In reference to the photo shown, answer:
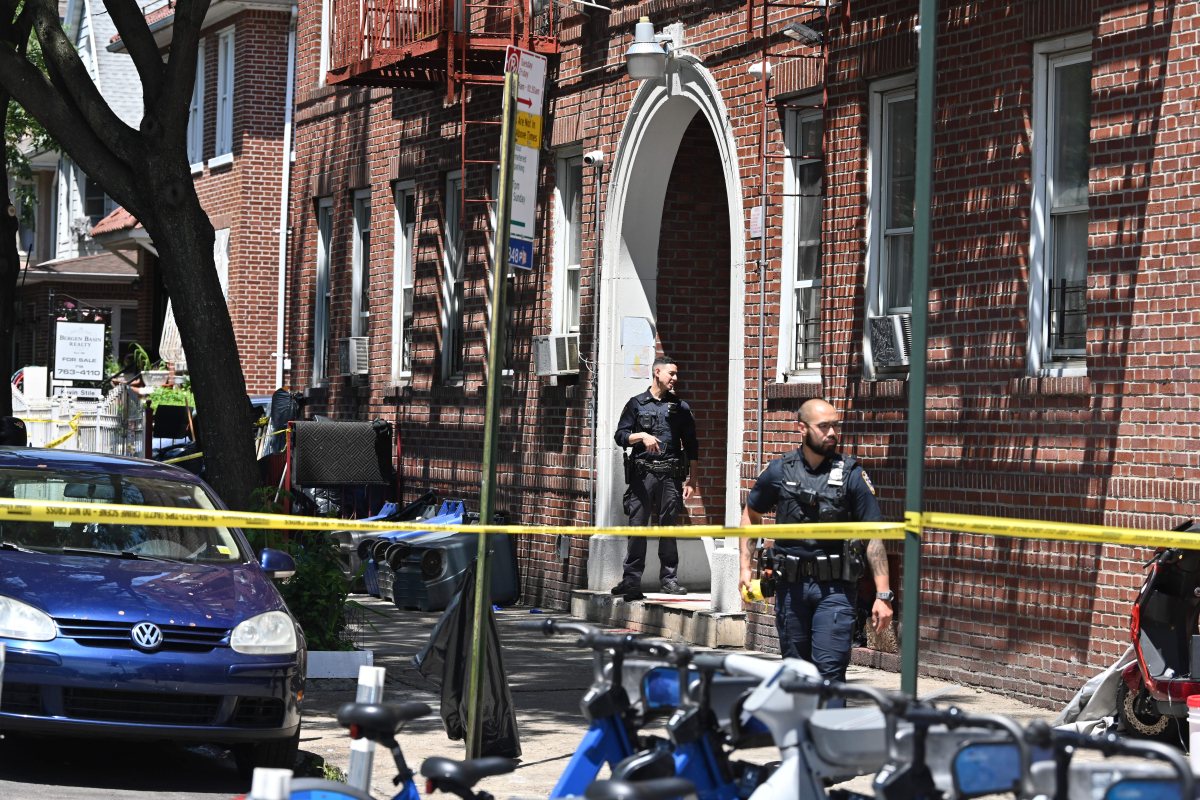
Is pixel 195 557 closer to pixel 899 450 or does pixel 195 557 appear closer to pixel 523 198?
pixel 523 198

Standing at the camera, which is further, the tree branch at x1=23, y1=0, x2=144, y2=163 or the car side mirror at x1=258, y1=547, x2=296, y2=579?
the tree branch at x1=23, y1=0, x2=144, y2=163

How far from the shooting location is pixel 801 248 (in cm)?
1406

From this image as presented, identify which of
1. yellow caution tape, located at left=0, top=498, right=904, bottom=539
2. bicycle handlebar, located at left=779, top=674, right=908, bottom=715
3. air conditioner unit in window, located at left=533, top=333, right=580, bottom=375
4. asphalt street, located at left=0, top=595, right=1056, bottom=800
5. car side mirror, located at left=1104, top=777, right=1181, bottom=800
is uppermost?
air conditioner unit in window, located at left=533, top=333, right=580, bottom=375

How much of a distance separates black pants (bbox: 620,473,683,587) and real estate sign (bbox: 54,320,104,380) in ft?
47.8

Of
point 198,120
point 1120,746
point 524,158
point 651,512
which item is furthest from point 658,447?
point 198,120

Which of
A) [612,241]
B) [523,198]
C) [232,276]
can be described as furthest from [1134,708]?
[232,276]

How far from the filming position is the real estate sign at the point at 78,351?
2781 centimetres

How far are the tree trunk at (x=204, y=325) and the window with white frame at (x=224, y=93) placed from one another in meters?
16.5

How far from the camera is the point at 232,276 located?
94.2 feet

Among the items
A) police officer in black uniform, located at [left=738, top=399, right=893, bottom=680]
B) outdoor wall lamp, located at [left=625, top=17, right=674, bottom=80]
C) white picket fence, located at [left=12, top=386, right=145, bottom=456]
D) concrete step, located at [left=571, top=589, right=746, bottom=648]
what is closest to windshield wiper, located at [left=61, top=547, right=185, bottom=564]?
police officer in black uniform, located at [left=738, top=399, right=893, bottom=680]

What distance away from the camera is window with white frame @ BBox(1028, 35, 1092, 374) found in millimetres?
11445

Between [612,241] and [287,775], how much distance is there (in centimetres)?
1249

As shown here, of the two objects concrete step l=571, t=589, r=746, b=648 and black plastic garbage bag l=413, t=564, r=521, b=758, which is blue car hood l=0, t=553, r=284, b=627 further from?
concrete step l=571, t=589, r=746, b=648

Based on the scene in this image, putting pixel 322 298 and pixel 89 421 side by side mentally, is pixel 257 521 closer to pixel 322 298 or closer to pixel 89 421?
pixel 322 298
